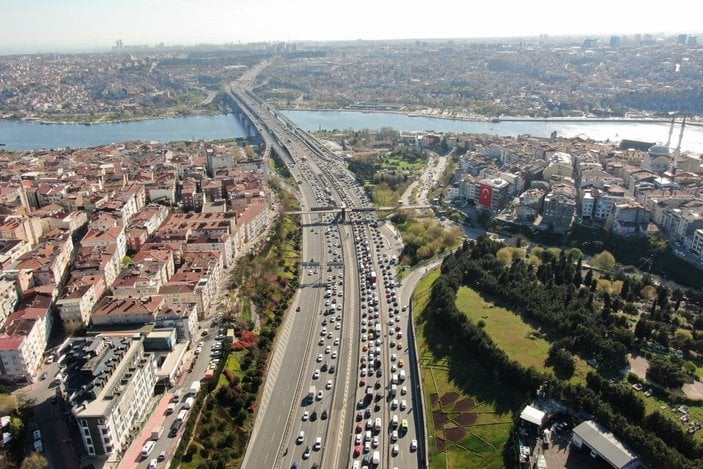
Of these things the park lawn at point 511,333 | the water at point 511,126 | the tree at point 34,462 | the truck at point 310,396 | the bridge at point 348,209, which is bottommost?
the truck at point 310,396

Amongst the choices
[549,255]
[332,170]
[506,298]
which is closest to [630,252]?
[549,255]

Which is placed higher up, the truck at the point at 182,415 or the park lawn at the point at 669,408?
the park lawn at the point at 669,408

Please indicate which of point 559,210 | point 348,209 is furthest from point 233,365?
point 559,210

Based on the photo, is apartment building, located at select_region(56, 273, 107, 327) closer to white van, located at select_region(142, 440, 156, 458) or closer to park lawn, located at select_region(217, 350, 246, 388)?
park lawn, located at select_region(217, 350, 246, 388)

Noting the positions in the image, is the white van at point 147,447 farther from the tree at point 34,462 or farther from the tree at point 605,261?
the tree at point 605,261

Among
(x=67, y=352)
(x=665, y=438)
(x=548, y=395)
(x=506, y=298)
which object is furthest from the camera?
(x=506, y=298)

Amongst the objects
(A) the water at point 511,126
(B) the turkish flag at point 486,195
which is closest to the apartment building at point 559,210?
(B) the turkish flag at point 486,195

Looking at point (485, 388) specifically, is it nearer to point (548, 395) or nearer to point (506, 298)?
point (548, 395)
